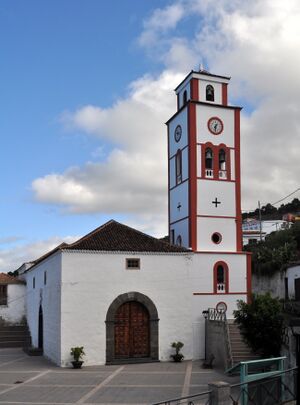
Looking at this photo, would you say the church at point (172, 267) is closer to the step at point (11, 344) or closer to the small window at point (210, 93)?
the small window at point (210, 93)

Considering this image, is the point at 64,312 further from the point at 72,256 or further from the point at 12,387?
the point at 12,387

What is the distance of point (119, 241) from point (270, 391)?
1319 cm

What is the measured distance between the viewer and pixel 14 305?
3853 cm

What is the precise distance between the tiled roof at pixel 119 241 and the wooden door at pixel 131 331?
2.73 metres

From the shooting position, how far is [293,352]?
17.3m

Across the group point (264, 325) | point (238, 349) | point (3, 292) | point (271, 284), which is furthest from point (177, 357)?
point (3, 292)

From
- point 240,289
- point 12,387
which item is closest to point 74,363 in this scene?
point 12,387

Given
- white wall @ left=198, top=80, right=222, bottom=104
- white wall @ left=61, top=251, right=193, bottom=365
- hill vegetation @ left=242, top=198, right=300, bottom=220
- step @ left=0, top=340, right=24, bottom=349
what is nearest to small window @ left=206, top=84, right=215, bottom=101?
white wall @ left=198, top=80, right=222, bottom=104

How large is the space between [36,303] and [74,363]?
10.1 meters

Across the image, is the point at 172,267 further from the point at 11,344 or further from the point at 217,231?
the point at 11,344

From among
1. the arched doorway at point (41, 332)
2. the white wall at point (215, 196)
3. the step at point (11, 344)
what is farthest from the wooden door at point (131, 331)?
the step at point (11, 344)

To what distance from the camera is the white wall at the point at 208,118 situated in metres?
Answer: 29.0

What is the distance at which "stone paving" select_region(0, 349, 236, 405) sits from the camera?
656 inches

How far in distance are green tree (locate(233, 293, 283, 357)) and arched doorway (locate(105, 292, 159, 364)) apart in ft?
22.0
